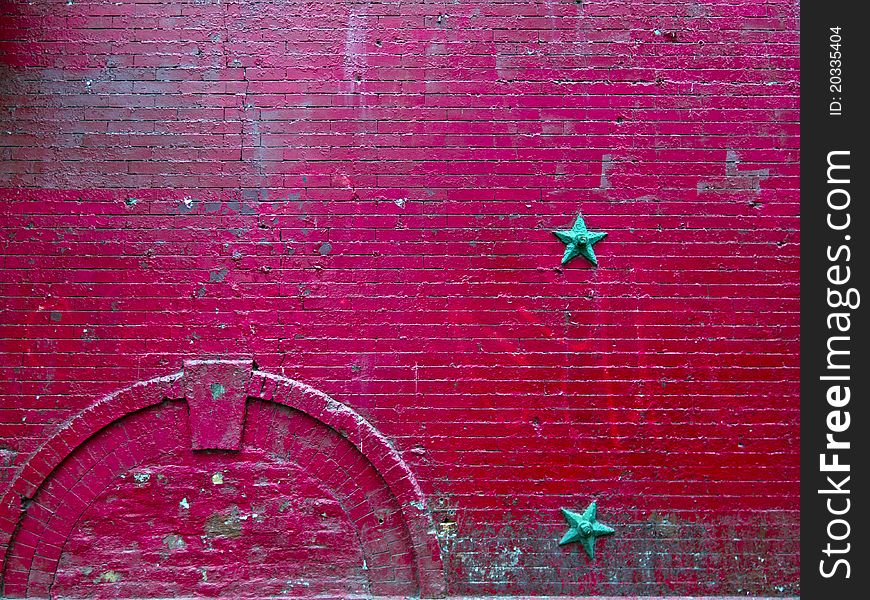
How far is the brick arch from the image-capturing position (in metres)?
4.74

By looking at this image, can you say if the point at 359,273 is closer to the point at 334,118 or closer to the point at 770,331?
the point at 334,118

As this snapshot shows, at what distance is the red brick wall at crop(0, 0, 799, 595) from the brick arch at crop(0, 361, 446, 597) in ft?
0.31

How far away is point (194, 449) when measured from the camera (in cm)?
482

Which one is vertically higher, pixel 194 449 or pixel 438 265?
pixel 438 265

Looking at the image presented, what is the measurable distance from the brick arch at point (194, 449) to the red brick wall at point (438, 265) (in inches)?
3.7

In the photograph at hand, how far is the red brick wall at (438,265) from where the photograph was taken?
4.80m

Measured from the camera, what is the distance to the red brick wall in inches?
189

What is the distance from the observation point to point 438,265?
4.97m

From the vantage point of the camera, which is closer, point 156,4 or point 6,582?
point 6,582

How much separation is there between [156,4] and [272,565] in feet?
13.3

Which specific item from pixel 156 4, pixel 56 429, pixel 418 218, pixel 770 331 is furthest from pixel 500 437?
pixel 156 4

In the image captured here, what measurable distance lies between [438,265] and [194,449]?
2097mm

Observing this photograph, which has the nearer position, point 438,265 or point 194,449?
point 194,449

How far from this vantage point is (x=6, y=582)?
186 inches
